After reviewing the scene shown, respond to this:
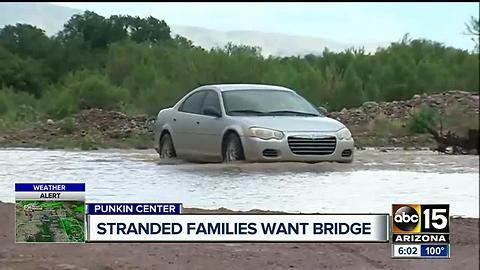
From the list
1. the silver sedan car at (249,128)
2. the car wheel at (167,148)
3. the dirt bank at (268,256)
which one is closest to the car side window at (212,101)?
the silver sedan car at (249,128)

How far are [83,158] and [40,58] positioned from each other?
650 mm

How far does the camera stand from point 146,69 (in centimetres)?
870

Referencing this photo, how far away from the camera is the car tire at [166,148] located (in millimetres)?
8617

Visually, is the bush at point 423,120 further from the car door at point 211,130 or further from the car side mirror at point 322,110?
the car door at point 211,130

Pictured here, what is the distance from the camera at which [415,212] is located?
8227 millimetres

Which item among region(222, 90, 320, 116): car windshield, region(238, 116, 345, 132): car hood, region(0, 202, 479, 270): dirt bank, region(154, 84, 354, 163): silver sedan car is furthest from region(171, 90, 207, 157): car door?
region(0, 202, 479, 270): dirt bank

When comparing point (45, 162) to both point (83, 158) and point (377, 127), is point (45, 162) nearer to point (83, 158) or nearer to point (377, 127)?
point (83, 158)

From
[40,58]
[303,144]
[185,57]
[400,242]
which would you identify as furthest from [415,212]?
[40,58]

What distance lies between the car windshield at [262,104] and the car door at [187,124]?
165 millimetres

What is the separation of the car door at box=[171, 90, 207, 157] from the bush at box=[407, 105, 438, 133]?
1.20 m
